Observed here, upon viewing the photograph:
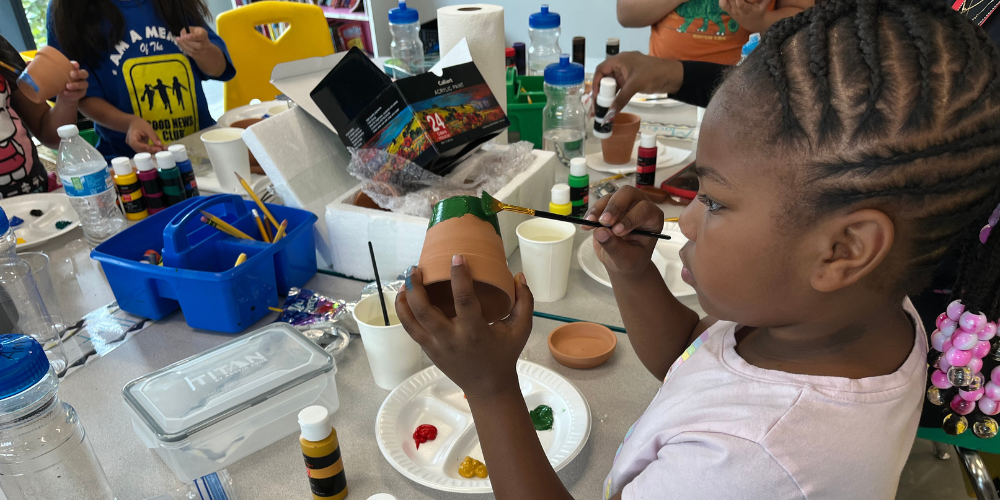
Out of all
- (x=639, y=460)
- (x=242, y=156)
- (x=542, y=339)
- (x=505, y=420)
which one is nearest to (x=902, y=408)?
(x=639, y=460)

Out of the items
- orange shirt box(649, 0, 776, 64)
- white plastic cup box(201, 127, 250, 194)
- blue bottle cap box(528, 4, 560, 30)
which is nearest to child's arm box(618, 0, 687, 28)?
orange shirt box(649, 0, 776, 64)

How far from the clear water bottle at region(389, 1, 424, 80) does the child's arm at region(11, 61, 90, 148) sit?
91 centimetres

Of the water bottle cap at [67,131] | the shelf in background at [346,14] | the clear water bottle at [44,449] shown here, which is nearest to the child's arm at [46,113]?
the water bottle cap at [67,131]

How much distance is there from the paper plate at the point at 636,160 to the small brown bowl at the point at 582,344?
28.3 inches

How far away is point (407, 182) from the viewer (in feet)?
4.23

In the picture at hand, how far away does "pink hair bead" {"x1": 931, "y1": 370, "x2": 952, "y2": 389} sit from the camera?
73 cm

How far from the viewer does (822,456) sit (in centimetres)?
59

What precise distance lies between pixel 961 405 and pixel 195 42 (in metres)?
2.21

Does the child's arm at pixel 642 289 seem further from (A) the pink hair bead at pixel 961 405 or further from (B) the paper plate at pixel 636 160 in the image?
(B) the paper plate at pixel 636 160

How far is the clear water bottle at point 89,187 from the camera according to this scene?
4.49 ft

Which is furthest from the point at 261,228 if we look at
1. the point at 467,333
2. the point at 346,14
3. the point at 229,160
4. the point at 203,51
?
the point at 346,14

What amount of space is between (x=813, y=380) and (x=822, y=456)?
2.8 inches

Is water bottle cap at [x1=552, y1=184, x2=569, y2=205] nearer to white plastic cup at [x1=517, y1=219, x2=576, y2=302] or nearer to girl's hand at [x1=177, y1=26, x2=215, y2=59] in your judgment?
white plastic cup at [x1=517, y1=219, x2=576, y2=302]

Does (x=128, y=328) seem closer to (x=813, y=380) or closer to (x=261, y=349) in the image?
(x=261, y=349)
